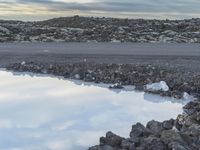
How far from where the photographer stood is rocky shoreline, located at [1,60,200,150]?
10664 millimetres

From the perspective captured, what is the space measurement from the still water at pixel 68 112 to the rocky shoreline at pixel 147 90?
0.86m

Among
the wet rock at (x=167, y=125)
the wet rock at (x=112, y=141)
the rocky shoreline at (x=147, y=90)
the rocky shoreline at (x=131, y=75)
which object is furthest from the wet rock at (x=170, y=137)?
the rocky shoreline at (x=131, y=75)

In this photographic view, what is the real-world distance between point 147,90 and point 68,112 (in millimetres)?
5106

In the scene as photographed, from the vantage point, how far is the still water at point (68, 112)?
12.2 metres

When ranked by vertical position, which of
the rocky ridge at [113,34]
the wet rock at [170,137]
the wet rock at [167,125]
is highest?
the wet rock at [170,137]

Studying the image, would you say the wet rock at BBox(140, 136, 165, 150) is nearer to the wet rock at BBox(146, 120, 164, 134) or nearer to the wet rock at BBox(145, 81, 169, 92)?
the wet rock at BBox(146, 120, 164, 134)

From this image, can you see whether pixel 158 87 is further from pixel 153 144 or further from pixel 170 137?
pixel 153 144

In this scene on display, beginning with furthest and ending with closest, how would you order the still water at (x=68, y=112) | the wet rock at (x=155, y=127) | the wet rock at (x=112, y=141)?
the still water at (x=68, y=112)
the wet rock at (x=155, y=127)
the wet rock at (x=112, y=141)

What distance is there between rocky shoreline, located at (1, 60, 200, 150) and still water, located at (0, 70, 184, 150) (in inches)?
34.0

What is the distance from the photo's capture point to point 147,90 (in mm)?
19891

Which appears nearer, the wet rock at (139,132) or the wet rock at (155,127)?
the wet rock at (139,132)

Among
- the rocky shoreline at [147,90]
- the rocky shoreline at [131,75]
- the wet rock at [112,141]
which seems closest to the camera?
the rocky shoreline at [147,90]

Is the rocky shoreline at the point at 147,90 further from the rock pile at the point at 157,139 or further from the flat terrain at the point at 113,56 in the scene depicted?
the flat terrain at the point at 113,56

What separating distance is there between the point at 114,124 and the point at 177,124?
1.92 m
